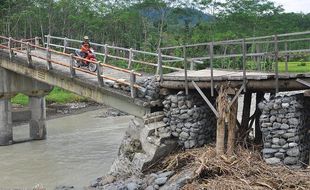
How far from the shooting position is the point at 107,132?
101 ft

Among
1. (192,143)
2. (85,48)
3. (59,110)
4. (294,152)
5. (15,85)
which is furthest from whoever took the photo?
(59,110)

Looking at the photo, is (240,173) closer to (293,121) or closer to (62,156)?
(293,121)

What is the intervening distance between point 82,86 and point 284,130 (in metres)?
9.43

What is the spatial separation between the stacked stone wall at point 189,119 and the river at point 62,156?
3840mm

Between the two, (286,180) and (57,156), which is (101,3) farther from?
(286,180)

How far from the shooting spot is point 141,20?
227ft

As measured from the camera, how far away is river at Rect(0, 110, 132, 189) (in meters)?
18.8

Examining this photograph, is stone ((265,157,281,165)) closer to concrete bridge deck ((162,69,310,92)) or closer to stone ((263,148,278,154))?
stone ((263,148,278,154))

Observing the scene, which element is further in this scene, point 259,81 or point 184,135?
point 184,135

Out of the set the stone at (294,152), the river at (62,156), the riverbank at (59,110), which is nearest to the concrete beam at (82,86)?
the river at (62,156)

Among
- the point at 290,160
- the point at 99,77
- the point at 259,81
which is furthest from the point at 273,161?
the point at 99,77

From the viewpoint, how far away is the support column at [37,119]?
2831 cm

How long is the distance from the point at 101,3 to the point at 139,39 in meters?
7.67

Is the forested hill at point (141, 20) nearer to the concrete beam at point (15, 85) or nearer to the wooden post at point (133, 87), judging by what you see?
the concrete beam at point (15, 85)
